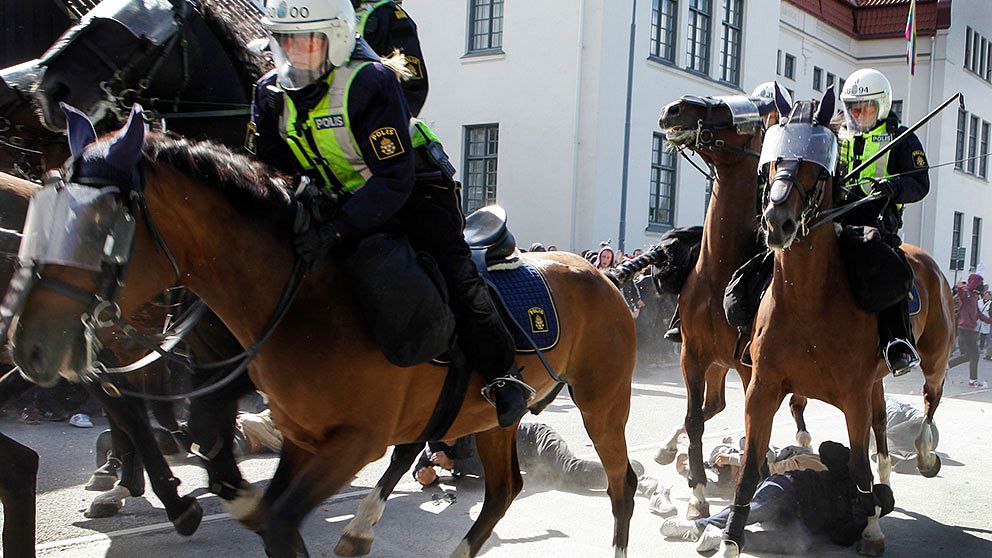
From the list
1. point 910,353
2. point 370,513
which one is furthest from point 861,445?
point 370,513

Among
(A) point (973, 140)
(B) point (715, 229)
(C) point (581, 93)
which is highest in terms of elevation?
(A) point (973, 140)

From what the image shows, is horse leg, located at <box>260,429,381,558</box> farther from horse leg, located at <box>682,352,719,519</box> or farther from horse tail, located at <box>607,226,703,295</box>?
horse tail, located at <box>607,226,703,295</box>

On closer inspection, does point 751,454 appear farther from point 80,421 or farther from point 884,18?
point 884,18

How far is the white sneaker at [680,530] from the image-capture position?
6.11 meters

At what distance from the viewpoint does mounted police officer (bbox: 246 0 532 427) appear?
3559mm

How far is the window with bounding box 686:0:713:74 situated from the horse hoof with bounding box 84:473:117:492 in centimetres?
2024

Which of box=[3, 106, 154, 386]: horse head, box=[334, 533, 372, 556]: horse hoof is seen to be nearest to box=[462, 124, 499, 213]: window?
box=[334, 533, 372, 556]: horse hoof

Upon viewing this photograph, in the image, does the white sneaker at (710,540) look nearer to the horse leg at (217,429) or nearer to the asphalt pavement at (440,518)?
the asphalt pavement at (440,518)

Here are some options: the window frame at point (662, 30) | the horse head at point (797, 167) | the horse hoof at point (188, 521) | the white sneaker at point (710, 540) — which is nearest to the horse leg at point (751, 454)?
the white sneaker at point (710, 540)

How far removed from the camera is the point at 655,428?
416 inches

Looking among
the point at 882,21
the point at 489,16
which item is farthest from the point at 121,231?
the point at 882,21

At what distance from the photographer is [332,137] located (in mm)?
3736

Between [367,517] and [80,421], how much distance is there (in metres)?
4.90

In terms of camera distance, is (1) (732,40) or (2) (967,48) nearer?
(1) (732,40)
